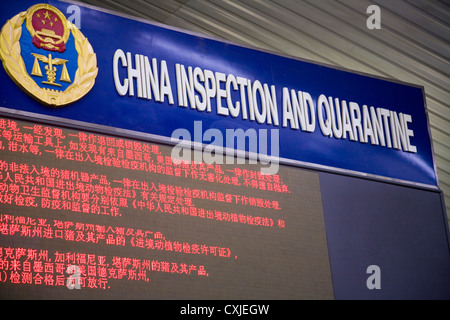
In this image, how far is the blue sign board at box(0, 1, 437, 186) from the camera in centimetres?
474

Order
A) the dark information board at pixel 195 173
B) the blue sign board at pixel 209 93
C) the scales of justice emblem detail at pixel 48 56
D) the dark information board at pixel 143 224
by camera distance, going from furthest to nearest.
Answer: the blue sign board at pixel 209 93
the scales of justice emblem detail at pixel 48 56
the dark information board at pixel 195 173
the dark information board at pixel 143 224

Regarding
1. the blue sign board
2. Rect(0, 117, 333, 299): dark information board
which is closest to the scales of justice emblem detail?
the blue sign board

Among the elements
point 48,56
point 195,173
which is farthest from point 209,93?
point 48,56

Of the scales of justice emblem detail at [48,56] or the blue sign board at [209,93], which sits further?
the blue sign board at [209,93]

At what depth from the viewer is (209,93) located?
5.26 metres

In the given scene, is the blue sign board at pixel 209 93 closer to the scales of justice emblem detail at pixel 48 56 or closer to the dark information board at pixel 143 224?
the scales of justice emblem detail at pixel 48 56

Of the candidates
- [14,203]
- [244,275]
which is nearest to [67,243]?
[14,203]

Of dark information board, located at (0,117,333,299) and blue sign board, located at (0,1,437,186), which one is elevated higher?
blue sign board, located at (0,1,437,186)

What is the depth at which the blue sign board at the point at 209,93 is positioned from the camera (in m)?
4.74

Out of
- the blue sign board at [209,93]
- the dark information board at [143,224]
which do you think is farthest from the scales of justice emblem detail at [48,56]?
the dark information board at [143,224]

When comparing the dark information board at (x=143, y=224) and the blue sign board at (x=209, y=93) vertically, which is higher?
the blue sign board at (x=209, y=93)

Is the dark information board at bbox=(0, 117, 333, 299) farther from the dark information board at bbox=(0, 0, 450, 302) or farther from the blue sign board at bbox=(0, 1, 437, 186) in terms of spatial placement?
the blue sign board at bbox=(0, 1, 437, 186)

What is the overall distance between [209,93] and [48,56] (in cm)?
113

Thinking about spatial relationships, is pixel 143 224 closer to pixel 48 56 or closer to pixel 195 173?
pixel 195 173
